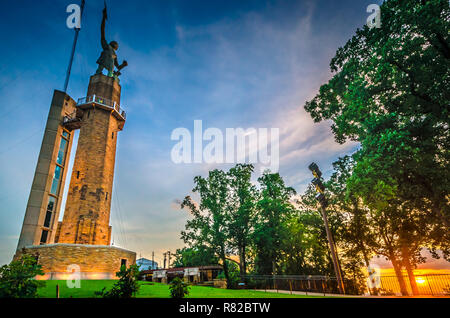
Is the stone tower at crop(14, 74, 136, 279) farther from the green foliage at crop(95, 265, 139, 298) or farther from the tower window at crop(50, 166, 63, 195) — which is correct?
the green foliage at crop(95, 265, 139, 298)

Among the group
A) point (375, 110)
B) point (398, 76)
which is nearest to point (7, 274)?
point (375, 110)

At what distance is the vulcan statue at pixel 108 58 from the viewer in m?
27.5

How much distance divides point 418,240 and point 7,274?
32169mm

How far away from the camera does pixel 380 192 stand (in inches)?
447

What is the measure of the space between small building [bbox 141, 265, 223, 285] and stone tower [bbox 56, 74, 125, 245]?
9.34 m

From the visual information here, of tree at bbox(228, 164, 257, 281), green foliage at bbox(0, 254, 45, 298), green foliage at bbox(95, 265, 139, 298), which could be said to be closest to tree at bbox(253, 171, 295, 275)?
tree at bbox(228, 164, 257, 281)

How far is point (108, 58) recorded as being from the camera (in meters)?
28.0

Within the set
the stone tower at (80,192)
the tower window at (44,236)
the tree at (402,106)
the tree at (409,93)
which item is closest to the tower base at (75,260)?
the stone tower at (80,192)

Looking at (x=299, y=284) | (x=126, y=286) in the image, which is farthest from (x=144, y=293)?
(x=299, y=284)

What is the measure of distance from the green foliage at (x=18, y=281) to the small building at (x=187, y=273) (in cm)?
2186

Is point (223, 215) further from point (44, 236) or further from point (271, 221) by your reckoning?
point (44, 236)

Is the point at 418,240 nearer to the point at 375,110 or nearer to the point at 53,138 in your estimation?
the point at 375,110

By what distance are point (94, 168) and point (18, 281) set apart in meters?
19.7

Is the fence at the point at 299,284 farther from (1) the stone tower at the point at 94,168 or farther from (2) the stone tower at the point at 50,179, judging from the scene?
(2) the stone tower at the point at 50,179
